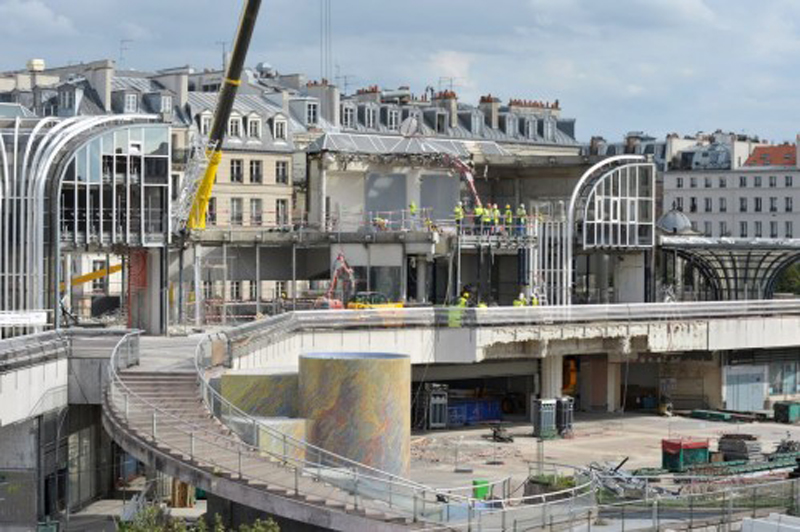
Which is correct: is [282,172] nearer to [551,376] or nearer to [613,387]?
[613,387]

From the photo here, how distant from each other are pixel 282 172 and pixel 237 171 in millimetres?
3393

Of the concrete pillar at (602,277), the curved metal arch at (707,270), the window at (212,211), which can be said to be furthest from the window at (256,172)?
the curved metal arch at (707,270)

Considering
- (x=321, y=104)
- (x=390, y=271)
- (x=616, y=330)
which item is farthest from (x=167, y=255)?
(x=321, y=104)

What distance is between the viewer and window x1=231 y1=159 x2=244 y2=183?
3984 inches

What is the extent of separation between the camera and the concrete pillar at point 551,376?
7262cm

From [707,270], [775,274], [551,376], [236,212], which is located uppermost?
[236,212]

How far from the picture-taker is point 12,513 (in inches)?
1875

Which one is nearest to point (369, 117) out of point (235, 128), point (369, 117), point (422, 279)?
point (369, 117)

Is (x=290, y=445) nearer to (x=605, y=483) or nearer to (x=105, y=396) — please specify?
(x=105, y=396)

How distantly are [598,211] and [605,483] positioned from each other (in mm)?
42192

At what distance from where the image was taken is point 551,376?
239 feet

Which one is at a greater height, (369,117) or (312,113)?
(369,117)

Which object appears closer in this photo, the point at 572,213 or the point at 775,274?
the point at 572,213

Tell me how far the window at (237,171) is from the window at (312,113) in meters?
10.4
